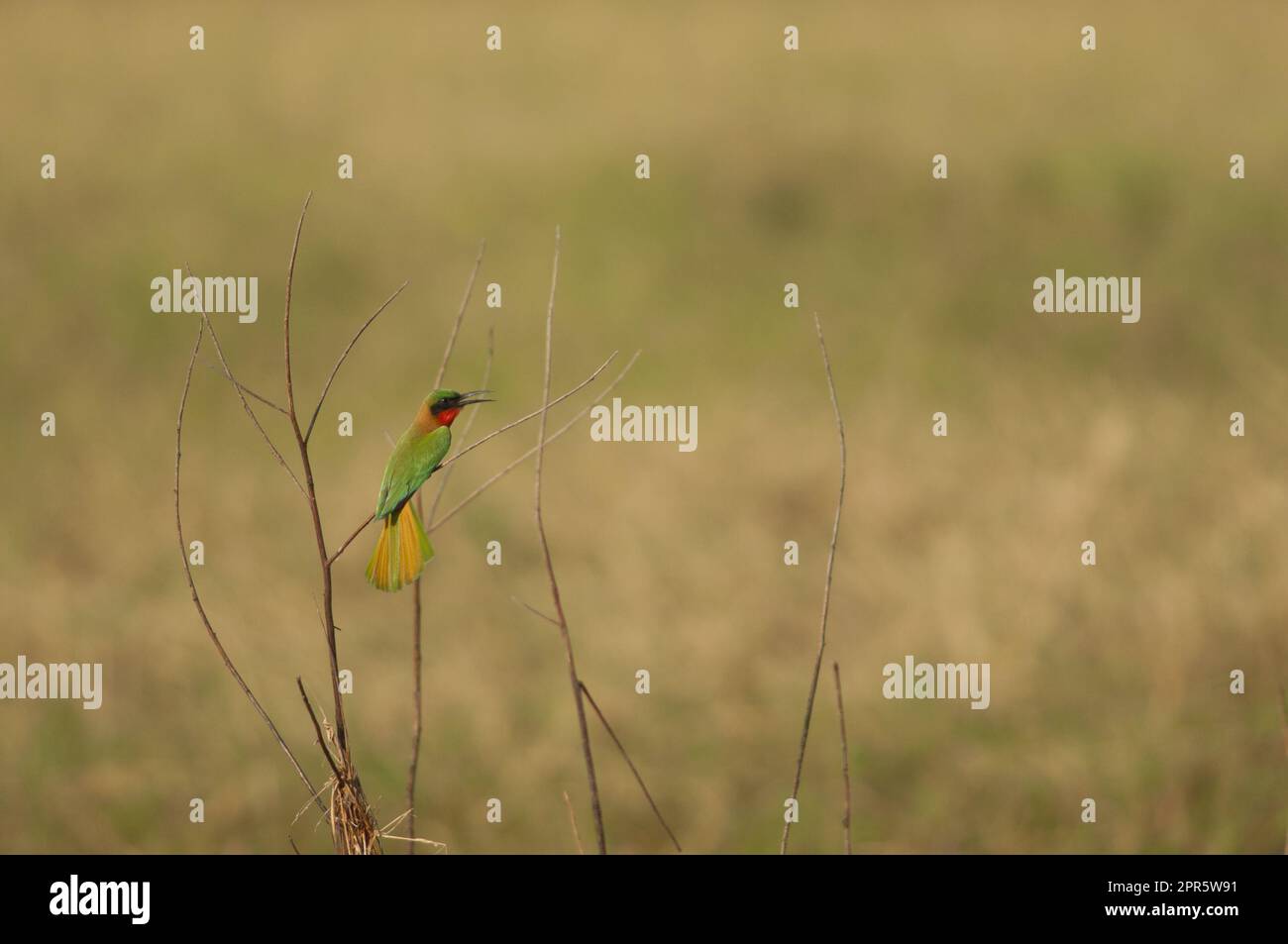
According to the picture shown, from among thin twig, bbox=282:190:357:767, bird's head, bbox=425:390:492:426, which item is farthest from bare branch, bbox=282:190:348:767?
bird's head, bbox=425:390:492:426

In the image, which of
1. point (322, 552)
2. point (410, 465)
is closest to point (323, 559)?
point (322, 552)

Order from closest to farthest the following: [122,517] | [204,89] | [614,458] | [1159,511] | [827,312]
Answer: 1. [1159,511]
2. [122,517]
3. [614,458]
4. [827,312]
5. [204,89]

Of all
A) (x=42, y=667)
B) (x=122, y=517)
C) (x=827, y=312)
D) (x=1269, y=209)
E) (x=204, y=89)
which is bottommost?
(x=42, y=667)

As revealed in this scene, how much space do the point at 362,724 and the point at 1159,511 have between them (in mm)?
4053

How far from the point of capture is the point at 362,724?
18.2 ft

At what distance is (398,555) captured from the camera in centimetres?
99

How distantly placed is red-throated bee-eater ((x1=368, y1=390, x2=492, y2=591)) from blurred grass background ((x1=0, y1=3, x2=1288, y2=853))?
4.04m

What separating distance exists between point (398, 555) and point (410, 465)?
0.08m

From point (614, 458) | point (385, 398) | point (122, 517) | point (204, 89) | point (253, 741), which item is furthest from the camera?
point (204, 89)

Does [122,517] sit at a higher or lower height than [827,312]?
lower

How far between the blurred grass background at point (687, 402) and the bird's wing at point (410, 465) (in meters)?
4.05

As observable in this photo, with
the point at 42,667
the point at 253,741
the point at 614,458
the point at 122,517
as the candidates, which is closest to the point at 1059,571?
the point at 614,458

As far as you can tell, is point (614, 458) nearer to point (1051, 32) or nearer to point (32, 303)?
point (32, 303)

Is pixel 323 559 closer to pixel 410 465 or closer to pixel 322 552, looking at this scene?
pixel 322 552
